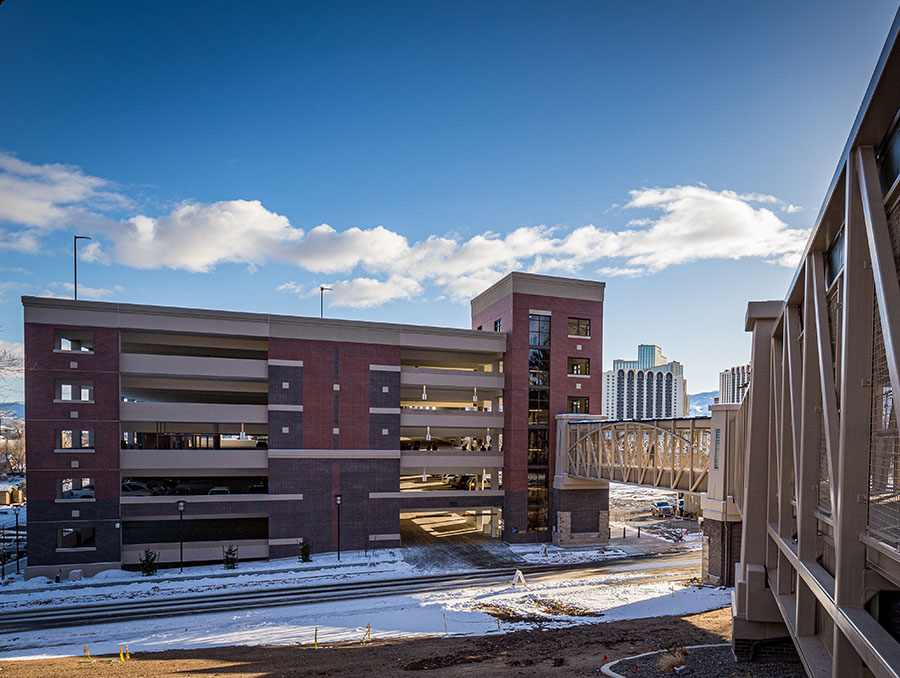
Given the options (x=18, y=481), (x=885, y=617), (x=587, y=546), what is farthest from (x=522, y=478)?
(x=18, y=481)

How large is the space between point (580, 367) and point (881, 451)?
121 feet

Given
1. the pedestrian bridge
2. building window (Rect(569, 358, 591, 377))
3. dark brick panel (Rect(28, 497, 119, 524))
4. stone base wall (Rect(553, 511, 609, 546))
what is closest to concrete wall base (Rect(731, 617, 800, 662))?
the pedestrian bridge

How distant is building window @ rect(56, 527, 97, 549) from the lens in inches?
1276

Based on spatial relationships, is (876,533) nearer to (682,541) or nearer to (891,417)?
(891,417)

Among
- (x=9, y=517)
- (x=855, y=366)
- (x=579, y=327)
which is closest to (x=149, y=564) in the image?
(x=9, y=517)

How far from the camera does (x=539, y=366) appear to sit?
137 ft

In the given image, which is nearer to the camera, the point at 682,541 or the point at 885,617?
the point at 885,617

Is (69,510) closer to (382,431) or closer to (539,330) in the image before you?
(382,431)

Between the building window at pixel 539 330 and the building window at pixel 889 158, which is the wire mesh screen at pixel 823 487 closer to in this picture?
the building window at pixel 889 158

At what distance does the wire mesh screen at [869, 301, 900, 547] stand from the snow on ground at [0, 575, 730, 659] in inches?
759

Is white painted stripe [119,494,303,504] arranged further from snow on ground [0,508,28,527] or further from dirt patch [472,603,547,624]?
snow on ground [0,508,28,527]

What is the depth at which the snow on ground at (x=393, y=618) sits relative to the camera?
72.1 feet

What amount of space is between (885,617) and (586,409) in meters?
36.5

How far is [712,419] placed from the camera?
2667 centimetres
